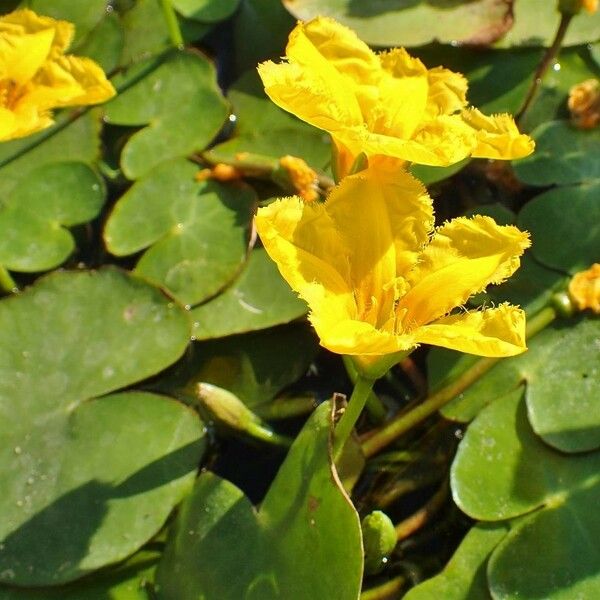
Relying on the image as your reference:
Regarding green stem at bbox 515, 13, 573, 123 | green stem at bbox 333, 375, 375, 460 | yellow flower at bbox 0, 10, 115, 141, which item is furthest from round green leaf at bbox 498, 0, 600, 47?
green stem at bbox 333, 375, 375, 460

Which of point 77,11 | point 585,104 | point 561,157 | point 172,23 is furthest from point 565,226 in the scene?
point 77,11

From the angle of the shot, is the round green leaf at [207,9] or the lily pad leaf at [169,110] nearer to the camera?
the lily pad leaf at [169,110]

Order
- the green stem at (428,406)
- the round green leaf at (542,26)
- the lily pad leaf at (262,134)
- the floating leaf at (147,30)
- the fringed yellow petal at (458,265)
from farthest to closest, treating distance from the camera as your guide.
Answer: the floating leaf at (147,30) → the round green leaf at (542,26) → the lily pad leaf at (262,134) → the green stem at (428,406) → the fringed yellow petal at (458,265)

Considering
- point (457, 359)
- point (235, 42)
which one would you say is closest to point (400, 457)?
point (457, 359)

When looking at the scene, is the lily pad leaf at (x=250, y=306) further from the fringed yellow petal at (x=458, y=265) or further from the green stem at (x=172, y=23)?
the green stem at (x=172, y=23)

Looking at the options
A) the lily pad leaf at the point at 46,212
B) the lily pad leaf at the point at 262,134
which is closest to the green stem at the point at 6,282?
the lily pad leaf at the point at 46,212

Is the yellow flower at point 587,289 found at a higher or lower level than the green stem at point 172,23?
lower

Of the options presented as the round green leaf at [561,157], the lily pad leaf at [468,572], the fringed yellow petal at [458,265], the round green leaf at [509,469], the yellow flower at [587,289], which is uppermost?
the fringed yellow petal at [458,265]

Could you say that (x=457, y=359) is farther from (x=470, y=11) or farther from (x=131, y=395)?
(x=470, y=11)
